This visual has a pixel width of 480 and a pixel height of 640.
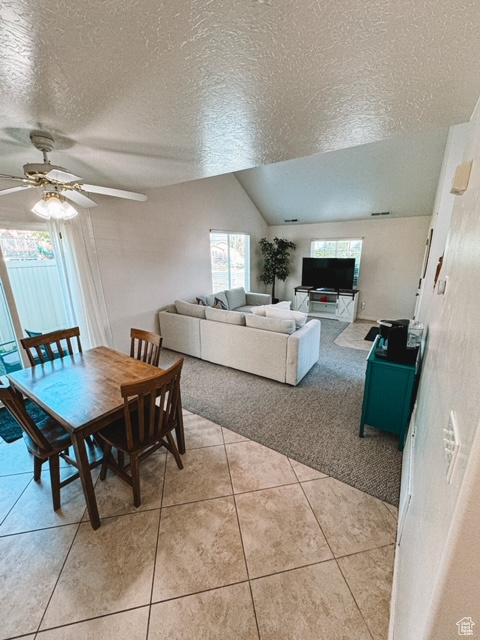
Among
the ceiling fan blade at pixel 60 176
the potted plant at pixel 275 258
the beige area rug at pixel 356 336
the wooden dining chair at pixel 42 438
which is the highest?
the ceiling fan blade at pixel 60 176

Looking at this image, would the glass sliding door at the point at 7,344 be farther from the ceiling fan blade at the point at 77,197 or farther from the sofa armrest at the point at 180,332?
the sofa armrest at the point at 180,332

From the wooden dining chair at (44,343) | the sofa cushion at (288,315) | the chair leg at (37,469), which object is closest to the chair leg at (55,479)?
the chair leg at (37,469)

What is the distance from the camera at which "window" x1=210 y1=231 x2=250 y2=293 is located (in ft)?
17.8

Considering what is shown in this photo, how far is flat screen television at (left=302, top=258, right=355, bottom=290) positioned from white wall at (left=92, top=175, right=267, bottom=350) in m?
2.23

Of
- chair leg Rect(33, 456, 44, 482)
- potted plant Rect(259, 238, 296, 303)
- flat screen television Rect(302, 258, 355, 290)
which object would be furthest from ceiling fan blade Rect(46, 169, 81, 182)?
flat screen television Rect(302, 258, 355, 290)

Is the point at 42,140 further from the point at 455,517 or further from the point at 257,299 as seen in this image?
the point at 257,299

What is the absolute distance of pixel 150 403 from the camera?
1.60 meters

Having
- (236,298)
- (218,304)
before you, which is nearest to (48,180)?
(218,304)

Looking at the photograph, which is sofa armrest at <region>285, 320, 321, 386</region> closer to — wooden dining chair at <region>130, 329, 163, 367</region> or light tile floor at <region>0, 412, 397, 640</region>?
light tile floor at <region>0, 412, 397, 640</region>

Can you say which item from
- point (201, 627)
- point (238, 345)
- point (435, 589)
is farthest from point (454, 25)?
point (238, 345)

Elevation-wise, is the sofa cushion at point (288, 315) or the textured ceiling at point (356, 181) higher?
the textured ceiling at point (356, 181)

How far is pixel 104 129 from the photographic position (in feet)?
5.19

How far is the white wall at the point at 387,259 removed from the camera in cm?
531

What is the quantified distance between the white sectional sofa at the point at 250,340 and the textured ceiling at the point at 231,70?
Answer: 1.93 meters
